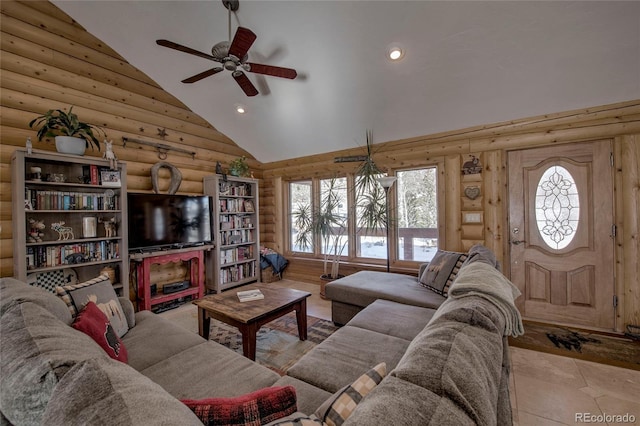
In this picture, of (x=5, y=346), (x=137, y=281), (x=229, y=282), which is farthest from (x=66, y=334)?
(x=229, y=282)

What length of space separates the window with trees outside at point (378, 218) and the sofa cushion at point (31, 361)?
3.36m

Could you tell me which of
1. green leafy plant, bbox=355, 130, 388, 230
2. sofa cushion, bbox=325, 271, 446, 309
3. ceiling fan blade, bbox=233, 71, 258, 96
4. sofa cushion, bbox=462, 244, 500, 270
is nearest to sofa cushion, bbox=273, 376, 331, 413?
sofa cushion, bbox=325, 271, 446, 309

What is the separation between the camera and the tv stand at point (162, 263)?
11.6 feet

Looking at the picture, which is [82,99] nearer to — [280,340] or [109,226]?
[109,226]

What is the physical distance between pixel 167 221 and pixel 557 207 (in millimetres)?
5084

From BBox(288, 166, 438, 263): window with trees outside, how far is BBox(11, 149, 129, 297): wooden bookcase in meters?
2.56

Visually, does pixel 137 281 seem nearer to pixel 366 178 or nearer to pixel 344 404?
pixel 366 178

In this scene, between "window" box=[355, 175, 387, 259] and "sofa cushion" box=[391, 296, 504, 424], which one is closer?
"sofa cushion" box=[391, 296, 504, 424]

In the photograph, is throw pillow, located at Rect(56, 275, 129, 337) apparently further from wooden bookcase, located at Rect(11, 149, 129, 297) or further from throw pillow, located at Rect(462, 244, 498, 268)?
throw pillow, located at Rect(462, 244, 498, 268)

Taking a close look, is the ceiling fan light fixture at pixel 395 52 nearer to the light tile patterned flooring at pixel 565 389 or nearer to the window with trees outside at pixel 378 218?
the window with trees outside at pixel 378 218

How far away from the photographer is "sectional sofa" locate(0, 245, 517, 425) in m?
0.62

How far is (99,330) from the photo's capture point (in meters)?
1.51

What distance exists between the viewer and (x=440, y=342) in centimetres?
87

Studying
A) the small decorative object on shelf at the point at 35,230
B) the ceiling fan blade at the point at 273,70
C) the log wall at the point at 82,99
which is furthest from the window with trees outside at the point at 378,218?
the small decorative object on shelf at the point at 35,230
